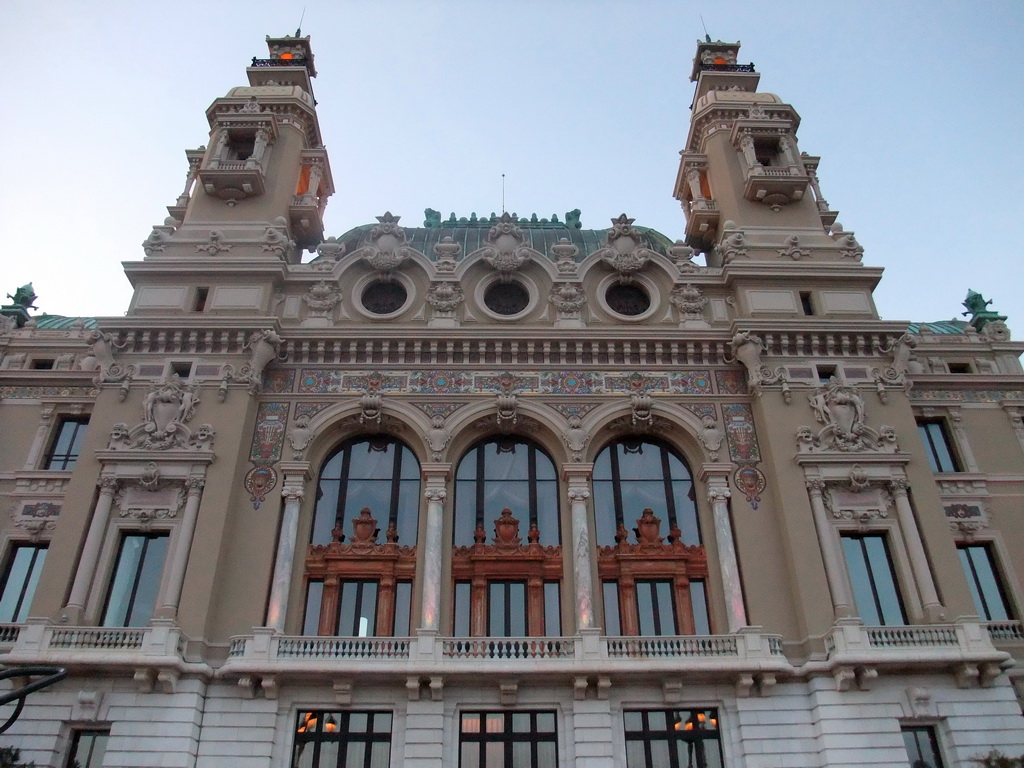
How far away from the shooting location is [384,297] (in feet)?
114

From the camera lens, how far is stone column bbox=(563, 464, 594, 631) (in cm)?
2692

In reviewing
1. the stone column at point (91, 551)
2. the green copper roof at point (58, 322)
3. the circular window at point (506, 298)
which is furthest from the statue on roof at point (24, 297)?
the circular window at point (506, 298)

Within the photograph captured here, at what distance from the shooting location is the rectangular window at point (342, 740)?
2475cm

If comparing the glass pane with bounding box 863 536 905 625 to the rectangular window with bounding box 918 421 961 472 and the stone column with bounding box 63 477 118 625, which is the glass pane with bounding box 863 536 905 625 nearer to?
the rectangular window with bounding box 918 421 961 472

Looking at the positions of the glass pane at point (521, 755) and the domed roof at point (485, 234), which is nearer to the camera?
the glass pane at point (521, 755)

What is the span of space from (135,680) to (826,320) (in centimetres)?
2600

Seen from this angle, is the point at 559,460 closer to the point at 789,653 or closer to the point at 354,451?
the point at 354,451

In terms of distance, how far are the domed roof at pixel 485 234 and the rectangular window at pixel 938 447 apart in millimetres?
12963

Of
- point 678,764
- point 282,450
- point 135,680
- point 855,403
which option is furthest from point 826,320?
point 135,680

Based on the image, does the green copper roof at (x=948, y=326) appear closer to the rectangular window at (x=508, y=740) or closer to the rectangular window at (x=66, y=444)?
the rectangular window at (x=508, y=740)

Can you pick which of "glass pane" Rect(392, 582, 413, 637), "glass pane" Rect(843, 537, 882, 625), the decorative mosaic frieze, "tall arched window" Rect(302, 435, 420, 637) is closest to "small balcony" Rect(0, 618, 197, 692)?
"tall arched window" Rect(302, 435, 420, 637)

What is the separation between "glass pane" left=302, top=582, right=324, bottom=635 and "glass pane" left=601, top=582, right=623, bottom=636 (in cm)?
924

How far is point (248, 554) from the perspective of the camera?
28.0 meters

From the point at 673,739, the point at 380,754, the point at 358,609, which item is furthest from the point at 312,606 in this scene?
the point at 673,739
